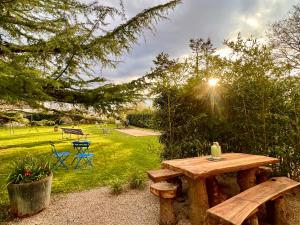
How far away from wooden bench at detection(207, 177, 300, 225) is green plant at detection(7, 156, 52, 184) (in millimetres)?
3235

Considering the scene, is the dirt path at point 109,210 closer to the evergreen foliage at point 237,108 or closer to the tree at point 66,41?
the evergreen foliage at point 237,108

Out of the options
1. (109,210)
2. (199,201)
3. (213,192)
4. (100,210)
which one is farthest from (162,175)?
(100,210)

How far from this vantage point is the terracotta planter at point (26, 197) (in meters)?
3.77

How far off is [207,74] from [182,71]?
1.83 ft

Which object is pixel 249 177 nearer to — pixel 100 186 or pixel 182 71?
pixel 182 71

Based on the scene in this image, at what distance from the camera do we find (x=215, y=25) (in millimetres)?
4887

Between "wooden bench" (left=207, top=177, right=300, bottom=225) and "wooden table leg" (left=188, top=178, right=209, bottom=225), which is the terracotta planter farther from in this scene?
"wooden bench" (left=207, top=177, right=300, bottom=225)

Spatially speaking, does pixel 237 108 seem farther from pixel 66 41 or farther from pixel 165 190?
pixel 66 41

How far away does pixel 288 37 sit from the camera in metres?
12.8

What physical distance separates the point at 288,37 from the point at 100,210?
13991 millimetres

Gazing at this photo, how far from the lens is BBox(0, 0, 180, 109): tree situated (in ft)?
10.0

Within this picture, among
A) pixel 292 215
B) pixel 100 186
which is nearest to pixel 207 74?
pixel 292 215

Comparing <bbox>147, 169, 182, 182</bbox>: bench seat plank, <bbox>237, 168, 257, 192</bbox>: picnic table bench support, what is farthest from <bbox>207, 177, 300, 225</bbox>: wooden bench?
<bbox>147, 169, 182, 182</bbox>: bench seat plank

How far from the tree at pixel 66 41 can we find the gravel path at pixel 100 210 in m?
2.01
